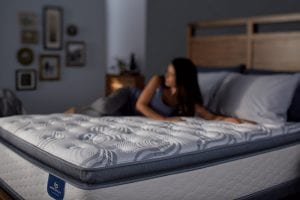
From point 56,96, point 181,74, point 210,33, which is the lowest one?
point 56,96

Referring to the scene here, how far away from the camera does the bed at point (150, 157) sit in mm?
1741

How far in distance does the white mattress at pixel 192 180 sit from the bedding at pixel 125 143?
4 centimetres

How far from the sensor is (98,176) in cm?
167

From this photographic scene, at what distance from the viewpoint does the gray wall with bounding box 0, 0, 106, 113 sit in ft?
16.5

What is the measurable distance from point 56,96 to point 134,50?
4.37ft

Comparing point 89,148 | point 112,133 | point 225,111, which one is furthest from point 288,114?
point 89,148

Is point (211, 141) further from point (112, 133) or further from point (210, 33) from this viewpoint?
point (210, 33)

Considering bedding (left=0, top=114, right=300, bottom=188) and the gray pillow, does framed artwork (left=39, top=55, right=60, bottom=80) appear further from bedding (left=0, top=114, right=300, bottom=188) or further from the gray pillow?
bedding (left=0, top=114, right=300, bottom=188)

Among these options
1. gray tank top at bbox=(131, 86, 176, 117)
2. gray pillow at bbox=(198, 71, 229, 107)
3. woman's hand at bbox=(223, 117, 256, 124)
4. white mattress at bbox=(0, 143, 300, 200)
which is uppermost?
gray pillow at bbox=(198, 71, 229, 107)

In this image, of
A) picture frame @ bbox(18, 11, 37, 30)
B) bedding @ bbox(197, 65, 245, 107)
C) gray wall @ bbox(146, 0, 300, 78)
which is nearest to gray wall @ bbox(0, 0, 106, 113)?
picture frame @ bbox(18, 11, 37, 30)

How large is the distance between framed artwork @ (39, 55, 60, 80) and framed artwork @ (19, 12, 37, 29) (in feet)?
1.34

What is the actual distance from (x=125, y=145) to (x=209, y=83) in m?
1.69

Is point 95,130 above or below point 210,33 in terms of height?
below

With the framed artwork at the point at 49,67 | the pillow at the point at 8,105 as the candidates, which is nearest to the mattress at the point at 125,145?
the pillow at the point at 8,105
